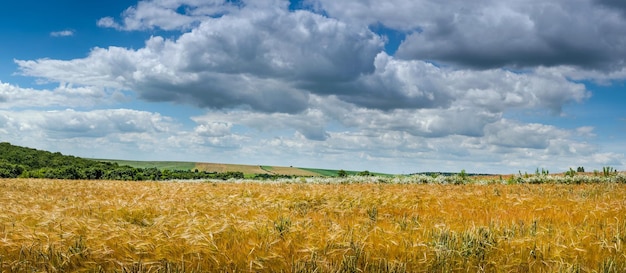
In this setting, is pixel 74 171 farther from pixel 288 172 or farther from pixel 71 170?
pixel 288 172

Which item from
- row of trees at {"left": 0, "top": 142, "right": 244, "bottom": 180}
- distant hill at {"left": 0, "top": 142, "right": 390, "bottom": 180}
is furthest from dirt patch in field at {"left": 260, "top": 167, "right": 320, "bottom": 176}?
row of trees at {"left": 0, "top": 142, "right": 244, "bottom": 180}

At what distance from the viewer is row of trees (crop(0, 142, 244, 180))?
119 feet

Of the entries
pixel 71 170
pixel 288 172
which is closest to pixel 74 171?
pixel 71 170

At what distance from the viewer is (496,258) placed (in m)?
6.13

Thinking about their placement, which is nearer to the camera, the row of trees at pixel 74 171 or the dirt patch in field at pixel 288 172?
the row of trees at pixel 74 171

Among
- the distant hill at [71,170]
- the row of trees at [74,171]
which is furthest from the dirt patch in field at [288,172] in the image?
the row of trees at [74,171]

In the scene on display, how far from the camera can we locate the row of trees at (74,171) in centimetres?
3628

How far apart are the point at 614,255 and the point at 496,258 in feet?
5.15

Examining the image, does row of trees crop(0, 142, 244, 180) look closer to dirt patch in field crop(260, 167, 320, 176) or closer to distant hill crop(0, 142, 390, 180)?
distant hill crop(0, 142, 390, 180)

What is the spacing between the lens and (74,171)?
3634 cm

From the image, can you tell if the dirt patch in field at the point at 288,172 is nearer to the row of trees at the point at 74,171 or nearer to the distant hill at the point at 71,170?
the distant hill at the point at 71,170

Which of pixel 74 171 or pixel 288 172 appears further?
pixel 288 172

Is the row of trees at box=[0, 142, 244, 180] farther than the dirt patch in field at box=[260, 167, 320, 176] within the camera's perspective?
No

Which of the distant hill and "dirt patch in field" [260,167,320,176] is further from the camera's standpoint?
"dirt patch in field" [260,167,320,176]
